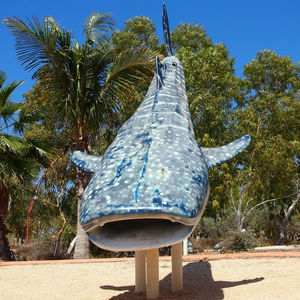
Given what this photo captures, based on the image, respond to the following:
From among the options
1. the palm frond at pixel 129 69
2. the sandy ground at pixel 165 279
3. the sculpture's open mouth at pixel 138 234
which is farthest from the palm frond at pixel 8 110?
the sculpture's open mouth at pixel 138 234

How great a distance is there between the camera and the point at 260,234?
25766 mm

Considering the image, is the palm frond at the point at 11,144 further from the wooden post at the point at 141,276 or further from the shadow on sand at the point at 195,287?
the wooden post at the point at 141,276

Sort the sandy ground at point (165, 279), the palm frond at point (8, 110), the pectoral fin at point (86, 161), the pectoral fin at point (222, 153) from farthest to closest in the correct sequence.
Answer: the palm frond at point (8, 110) < the sandy ground at point (165, 279) < the pectoral fin at point (86, 161) < the pectoral fin at point (222, 153)

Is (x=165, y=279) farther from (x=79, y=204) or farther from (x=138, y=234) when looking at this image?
(x=79, y=204)

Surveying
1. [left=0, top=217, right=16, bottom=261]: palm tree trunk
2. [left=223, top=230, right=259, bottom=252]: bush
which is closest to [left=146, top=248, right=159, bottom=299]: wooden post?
[left=223, top=230, right=259, bottom=252]: bush

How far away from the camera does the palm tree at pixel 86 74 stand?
1097 cm

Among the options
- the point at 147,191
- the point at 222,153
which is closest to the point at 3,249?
the point at 222,153

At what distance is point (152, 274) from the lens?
175 inches

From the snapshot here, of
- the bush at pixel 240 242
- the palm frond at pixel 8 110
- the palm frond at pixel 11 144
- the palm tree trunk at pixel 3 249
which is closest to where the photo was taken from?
the palm frond at pixel 11 144

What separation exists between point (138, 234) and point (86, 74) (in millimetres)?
8970

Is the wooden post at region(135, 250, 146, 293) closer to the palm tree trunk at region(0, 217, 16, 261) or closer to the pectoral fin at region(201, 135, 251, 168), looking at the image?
the pectoral fin at region(201, 135, 251, 168)

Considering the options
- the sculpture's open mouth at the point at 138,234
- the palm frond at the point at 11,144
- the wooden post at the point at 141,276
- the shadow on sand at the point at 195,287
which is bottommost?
the shadow on sand at the point at 195,287

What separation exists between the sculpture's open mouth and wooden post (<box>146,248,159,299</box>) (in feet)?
3.79

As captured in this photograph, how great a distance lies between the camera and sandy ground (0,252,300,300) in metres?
5.02
